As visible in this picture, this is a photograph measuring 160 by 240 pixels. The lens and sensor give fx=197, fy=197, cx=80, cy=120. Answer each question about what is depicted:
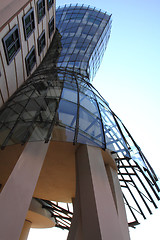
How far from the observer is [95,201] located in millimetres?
5055

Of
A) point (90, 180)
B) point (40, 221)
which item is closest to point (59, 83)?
point (90, 180)

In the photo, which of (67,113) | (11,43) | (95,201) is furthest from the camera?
(11,43)

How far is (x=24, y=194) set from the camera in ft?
15.0

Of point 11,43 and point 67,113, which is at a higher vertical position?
point 11,43

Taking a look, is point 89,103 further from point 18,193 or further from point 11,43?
point 18,193

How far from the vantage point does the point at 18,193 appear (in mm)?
4488

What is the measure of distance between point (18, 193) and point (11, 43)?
670 centimetres

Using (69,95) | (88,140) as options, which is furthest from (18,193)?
(69,95)

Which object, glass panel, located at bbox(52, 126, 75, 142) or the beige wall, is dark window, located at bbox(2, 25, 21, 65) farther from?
glass panel, located at bbox(52, 126, 75, 142)

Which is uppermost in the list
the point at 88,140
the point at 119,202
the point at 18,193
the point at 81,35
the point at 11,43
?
the point at 81,35

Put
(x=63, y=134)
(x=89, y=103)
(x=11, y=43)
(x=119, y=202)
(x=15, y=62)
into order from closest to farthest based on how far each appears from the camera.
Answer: (x=63, y=134) < (x=119, y=202) < (x=11, y=43) < (x=89, y=103) < (x=15, y=62)

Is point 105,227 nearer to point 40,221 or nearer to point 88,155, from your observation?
point 88,155

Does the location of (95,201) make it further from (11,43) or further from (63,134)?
(11,43)

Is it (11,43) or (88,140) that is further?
(11,43)
